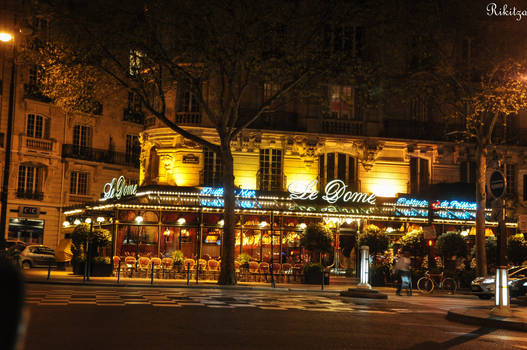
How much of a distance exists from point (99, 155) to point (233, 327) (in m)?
40.3

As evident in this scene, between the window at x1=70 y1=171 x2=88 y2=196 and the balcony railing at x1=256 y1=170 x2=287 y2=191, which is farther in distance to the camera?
the window at x1=70 y1=171 x2=88 y2=196

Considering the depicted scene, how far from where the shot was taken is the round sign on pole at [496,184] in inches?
604

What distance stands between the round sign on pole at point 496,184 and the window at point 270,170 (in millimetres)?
20617

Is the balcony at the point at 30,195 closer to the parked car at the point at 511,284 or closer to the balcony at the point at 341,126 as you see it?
the balcony at the point at 341,126

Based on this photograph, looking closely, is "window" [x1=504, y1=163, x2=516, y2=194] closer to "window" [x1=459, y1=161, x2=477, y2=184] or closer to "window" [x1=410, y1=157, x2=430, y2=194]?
"window" [x1=459, y1=161, x2=477, y2=184]

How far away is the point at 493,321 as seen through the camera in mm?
14312

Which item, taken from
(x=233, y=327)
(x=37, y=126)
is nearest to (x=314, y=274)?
(x=233, y=327)

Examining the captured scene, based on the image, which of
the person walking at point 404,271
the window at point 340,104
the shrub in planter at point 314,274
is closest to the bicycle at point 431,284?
the person walking at point 404,271

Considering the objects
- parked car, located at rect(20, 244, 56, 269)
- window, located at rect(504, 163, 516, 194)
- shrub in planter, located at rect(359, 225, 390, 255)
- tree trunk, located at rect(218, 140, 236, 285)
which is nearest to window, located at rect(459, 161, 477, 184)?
window, located at rect(504, 163, 516, 194)

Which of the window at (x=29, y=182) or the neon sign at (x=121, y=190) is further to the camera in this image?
the window at (x=29, y=182)

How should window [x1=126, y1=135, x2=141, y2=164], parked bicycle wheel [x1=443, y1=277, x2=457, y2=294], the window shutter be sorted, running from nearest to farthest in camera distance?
parked bicycle wheel [x1=443, y1=277, x2=457, y2=294], the window shutter, window [x1=126, y1=135, x2=141, y2=164]

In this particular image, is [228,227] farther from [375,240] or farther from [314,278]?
[375,240]

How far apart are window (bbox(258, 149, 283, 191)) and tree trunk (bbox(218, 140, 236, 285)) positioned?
822cm

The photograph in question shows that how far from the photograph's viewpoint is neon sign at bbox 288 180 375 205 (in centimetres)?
3466
